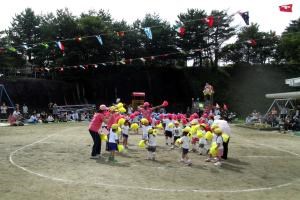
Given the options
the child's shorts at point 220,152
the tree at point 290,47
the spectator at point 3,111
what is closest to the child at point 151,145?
the child's shorts at point 220,152

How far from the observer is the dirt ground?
986cm

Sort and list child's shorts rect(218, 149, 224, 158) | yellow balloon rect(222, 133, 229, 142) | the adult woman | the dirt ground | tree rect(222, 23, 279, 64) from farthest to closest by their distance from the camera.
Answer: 1. tree rect(222, 23, 279, 64)
2. yellow balloon rect(222, 133, 229, 142)
3. the adult woman
4. child's shorts rect(218, 149, 224, 158)
5. the dirt ground

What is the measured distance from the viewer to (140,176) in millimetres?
11961

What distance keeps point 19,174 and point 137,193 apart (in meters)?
3.99

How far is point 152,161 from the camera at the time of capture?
14.8 m

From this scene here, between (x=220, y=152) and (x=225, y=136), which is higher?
(x=225, y=136)

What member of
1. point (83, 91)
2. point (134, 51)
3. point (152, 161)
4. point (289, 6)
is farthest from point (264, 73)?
point (152, 161)

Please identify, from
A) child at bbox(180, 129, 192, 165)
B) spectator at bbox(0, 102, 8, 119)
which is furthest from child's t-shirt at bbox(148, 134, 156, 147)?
spectator at bbox(0, 102, 8, 119)

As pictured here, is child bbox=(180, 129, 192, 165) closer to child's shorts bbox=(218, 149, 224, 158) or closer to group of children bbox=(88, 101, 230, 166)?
group of children bbox=(88, 101, 230, 166)

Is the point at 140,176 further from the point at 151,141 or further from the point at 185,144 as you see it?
the point at 151,141

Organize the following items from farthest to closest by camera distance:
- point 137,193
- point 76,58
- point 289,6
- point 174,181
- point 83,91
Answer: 1. point 83,91
2. point 76,58
3. point 289,6
4. point 174,181
5. point 137,193

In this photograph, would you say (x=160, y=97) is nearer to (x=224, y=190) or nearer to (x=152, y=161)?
(x=152, y=161)

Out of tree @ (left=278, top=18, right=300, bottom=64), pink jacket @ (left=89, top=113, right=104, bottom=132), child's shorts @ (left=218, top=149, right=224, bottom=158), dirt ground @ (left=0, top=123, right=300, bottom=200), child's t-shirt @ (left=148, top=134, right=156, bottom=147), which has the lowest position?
dirt ground @ (left=0, top=123, right=300, bottom=200)

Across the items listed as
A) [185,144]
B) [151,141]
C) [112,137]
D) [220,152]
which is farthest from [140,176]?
[220,152]
